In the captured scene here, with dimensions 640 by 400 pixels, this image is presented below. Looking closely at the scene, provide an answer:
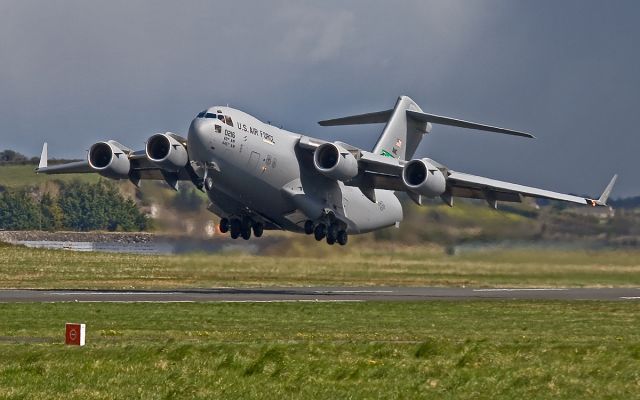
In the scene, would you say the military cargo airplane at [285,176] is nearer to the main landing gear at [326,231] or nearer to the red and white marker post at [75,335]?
the main landing gear at [326,231]

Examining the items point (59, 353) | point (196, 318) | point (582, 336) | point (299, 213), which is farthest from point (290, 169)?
point (59, 353)

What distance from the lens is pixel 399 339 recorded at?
25.0 m

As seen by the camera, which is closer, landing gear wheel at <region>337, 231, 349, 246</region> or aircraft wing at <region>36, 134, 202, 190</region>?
aircraft wing at <region>36, 134, 202, 190</region>

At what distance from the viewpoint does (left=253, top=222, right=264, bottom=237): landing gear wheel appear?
1815 inches

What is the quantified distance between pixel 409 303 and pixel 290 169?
10.00m

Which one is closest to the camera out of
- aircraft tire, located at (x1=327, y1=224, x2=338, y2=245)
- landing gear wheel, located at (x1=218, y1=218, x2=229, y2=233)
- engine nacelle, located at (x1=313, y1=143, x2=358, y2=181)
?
engine nacelle, located at (x1=313, y1=143, x2=358, y2=181)

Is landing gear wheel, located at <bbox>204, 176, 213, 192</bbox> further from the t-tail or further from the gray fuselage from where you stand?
the t-tail

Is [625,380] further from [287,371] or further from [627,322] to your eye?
[627,322]

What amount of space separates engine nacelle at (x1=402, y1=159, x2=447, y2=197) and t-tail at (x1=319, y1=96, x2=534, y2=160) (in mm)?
7151

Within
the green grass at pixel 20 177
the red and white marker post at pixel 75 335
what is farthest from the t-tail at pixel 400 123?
the green grass at pixel 20 177

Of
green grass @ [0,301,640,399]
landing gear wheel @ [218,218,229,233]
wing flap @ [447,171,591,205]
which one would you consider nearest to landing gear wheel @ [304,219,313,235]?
landing gear wheel @ [218,218,229,233]

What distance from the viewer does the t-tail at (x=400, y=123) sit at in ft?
166

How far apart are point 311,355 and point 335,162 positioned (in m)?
23.9

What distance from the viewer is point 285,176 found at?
144 ft
